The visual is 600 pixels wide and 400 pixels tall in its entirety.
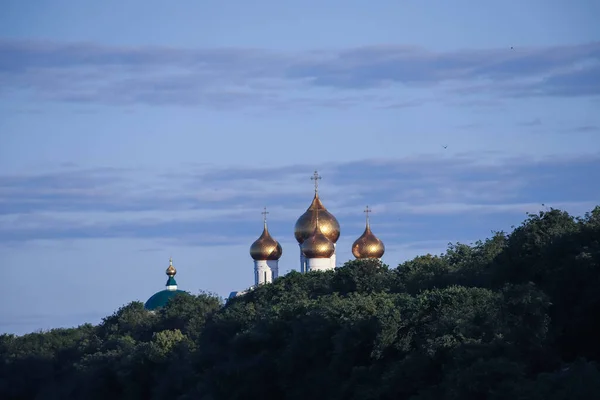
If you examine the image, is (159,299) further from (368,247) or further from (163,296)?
(368,247)

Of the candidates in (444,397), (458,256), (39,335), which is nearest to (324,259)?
(39,335)

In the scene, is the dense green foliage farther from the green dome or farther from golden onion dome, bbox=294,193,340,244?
the green dome

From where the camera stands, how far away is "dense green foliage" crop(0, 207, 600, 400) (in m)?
47.8

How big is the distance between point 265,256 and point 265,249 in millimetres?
515

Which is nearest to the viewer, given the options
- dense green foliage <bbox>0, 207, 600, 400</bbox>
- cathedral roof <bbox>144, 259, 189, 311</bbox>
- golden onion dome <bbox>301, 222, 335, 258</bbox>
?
dense green foliage <bbox>0, 207, 600, 400</bbox>

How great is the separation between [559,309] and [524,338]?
2885 millimetres

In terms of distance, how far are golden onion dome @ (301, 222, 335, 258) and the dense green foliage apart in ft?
89.4

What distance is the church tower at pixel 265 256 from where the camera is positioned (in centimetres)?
11488

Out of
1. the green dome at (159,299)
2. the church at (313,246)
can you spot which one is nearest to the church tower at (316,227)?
the church at (313,246)

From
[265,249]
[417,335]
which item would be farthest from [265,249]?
[417,335]

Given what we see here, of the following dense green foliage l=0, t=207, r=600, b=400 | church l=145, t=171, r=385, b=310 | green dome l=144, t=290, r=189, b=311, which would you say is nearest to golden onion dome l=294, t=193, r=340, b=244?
church l=145, t=171, r=385, b=310

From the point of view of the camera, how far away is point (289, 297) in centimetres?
7488

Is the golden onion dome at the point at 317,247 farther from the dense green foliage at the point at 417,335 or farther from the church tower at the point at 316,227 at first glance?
the dense green foliage at the point at 417,335

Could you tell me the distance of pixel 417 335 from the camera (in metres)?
53.3
